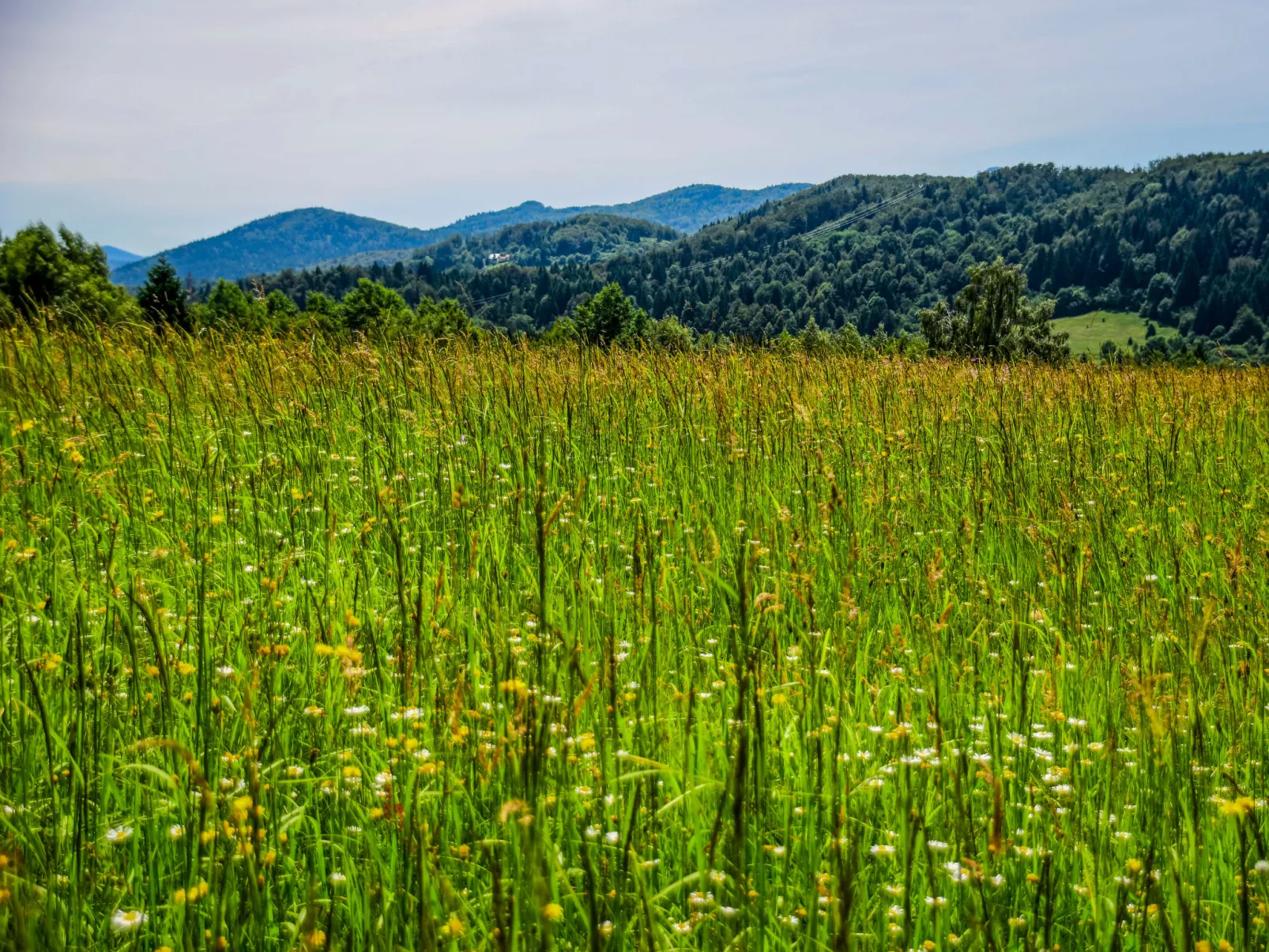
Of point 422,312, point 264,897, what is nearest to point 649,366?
point 264,897

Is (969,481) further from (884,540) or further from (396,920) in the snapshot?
(396,920)

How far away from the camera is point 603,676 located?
103 inches

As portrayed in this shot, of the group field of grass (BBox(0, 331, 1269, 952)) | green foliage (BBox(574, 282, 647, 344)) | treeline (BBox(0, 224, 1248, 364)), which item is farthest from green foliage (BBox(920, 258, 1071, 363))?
field of grass (BBox(0, 331, 1269, 952))

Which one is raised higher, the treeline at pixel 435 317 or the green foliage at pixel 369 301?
the green foliage at pixel 369 301

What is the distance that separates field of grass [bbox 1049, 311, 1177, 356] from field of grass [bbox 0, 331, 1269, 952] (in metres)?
168

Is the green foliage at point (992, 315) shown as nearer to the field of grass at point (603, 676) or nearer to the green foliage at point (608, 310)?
the green foliage at point (608, 310)

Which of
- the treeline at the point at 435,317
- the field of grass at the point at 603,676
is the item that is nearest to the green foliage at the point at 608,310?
the treeline at the point at 435,317

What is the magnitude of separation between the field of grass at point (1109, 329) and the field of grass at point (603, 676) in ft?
552

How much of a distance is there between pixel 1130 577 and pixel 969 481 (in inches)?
42.7

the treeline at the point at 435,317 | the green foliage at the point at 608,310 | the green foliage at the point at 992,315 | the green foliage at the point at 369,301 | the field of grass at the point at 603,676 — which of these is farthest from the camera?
the green foliage at the point at 369,301

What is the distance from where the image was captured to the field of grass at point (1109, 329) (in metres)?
156

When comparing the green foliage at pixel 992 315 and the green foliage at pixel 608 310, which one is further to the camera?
the green foliage at pixel 608 310

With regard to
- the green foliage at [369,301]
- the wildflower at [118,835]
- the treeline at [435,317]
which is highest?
the green foliage at [369,301]

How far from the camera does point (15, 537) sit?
133 inches
